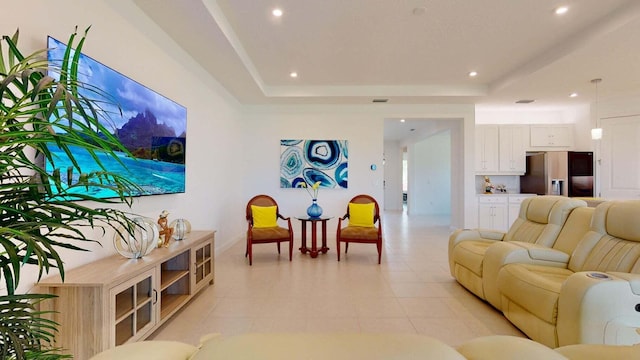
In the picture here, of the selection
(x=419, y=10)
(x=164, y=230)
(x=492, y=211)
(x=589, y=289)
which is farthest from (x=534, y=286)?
(x=492, y=211)

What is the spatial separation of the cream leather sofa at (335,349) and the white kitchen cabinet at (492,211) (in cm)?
631

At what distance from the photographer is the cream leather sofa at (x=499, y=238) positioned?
2.97 metres

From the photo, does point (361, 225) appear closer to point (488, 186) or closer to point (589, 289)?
point (589, 289)

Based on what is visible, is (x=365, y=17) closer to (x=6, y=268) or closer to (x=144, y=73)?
(x=144, y=73)

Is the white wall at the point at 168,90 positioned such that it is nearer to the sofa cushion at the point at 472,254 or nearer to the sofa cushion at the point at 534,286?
the sofa cushion at the point at 534,286

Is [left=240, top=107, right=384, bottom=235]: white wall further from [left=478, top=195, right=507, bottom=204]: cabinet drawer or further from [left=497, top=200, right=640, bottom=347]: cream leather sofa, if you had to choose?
[left=497, top=200, right=640, bottom=347]: cream leather sofa

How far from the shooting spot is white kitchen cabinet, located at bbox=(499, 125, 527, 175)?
22.1 ft

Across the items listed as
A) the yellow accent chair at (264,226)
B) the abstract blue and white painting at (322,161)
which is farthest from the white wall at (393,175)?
the yellow accent chair at (264,226)

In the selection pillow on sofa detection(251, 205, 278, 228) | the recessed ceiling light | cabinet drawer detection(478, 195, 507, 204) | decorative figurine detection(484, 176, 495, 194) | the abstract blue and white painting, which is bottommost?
pillow on sofa detection(251, 205, 278, 228)

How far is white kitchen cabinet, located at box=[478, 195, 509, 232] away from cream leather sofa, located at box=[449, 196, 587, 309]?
3024 millimetres

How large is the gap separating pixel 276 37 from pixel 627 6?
3.61m

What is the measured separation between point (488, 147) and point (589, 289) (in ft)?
18.1

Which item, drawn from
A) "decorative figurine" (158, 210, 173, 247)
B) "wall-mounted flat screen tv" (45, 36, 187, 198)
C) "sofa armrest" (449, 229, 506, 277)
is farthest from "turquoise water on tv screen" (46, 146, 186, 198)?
"sofa armrest" (449, 229, 506, 277)

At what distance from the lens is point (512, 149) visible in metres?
6.75
